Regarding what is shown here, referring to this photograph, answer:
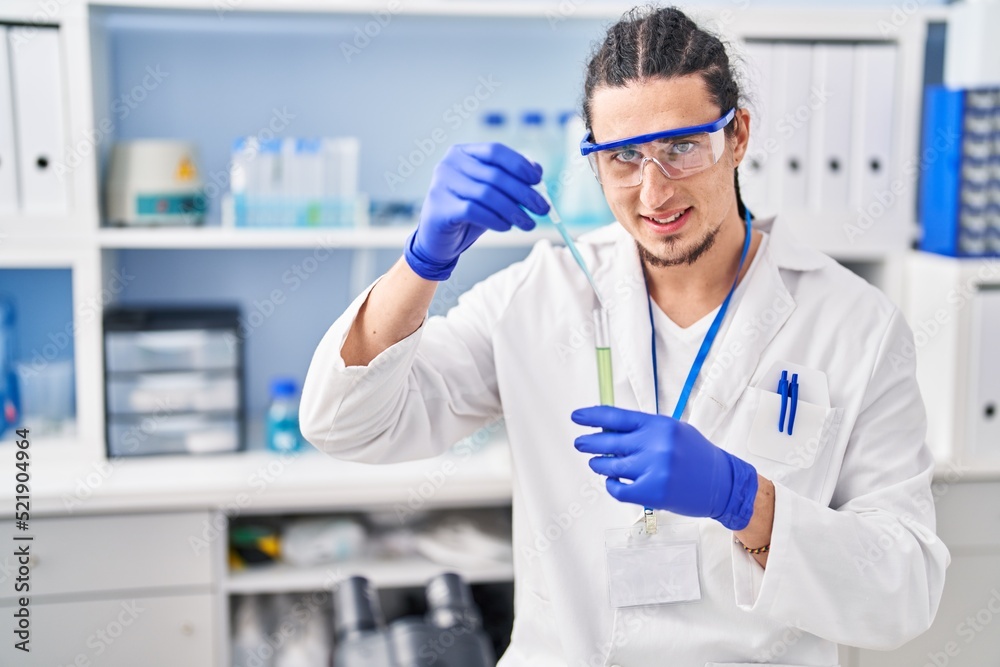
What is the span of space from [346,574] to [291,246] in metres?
0.70

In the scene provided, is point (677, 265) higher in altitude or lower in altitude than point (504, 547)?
higher

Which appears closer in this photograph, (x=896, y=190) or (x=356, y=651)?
(x=356, y=651)

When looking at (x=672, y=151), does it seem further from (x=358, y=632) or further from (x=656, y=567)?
(x=358, y=632)

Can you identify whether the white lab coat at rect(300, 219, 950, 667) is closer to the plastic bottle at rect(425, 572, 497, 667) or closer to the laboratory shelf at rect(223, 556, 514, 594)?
the plastic bottle at rect(425, 572, 497, 667)

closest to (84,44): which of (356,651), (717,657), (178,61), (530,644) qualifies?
(178,61)

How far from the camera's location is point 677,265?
123cm

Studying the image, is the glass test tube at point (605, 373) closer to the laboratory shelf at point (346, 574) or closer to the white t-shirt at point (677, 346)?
the white t-shirt at point (677, 346)

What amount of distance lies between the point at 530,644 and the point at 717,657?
0.26 metres

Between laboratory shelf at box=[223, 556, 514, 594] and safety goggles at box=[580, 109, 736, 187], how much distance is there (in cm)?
106

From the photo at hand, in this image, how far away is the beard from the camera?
1.21 metres

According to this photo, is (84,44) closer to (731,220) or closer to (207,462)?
(207,462)

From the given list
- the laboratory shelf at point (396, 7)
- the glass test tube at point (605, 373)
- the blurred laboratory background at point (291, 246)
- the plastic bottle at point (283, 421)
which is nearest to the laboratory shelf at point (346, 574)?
the blurred laboratory background at point (291, 246)

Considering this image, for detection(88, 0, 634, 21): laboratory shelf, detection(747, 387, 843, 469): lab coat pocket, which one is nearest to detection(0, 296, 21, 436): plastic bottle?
detection(88, 0, 634, 21): laboratory shelf

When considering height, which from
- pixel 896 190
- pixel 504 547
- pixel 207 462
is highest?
pixel 896 190
